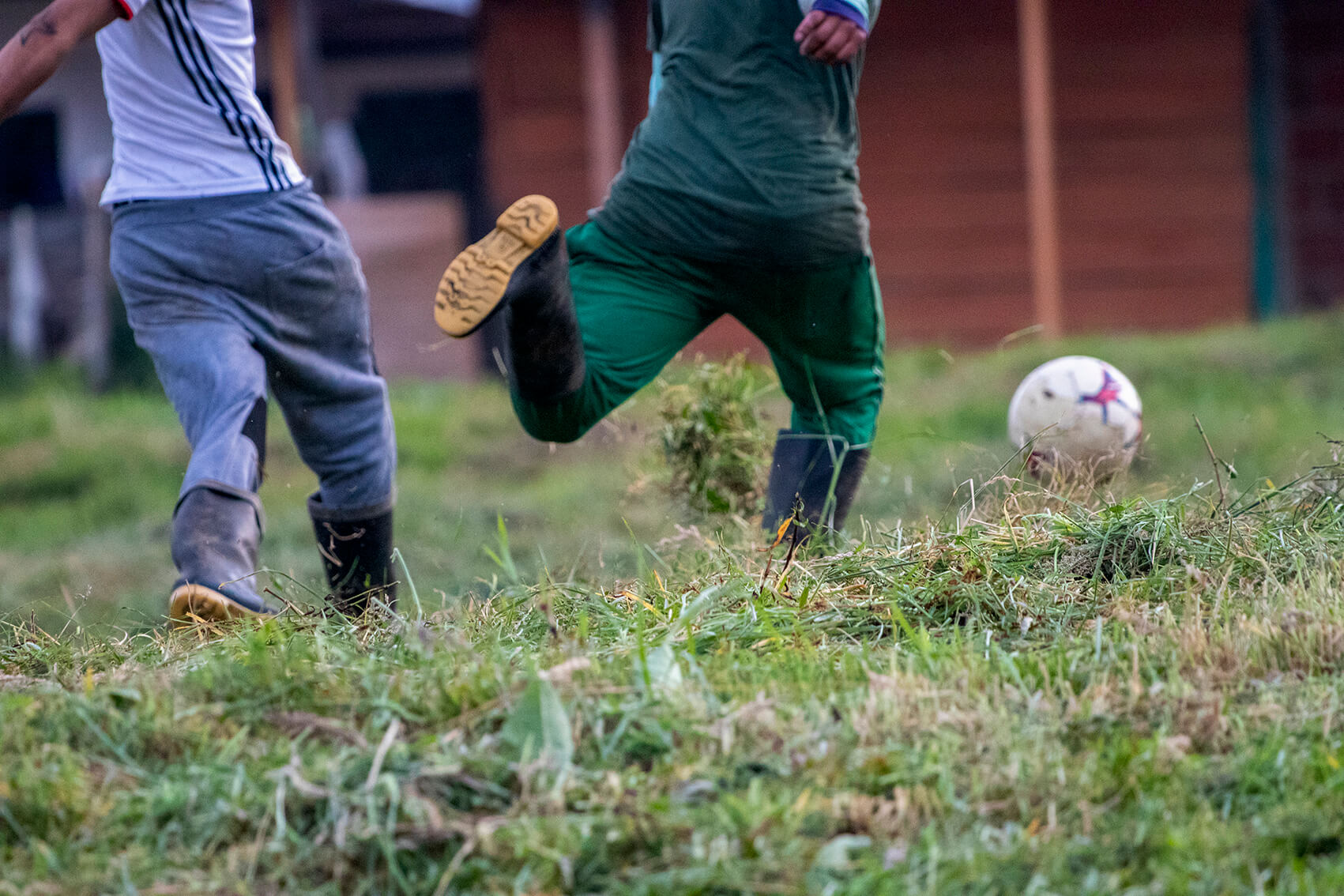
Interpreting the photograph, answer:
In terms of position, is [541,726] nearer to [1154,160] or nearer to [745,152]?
[745,152]

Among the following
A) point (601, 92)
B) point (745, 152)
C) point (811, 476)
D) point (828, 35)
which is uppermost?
point (828, 35)

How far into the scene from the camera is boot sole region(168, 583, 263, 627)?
2.57 m

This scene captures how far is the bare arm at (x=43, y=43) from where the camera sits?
277cm

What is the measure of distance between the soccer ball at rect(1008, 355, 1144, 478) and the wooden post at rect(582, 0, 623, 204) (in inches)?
272

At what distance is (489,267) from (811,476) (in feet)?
3.37

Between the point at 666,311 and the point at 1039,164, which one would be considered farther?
the point at 1039,164

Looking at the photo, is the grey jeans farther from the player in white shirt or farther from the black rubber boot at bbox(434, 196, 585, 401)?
the black rubber boot at bbox(434, 196, 585, 401)

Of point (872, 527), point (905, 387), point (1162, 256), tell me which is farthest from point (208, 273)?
point (1162, 256)

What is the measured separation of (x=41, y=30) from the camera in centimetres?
279

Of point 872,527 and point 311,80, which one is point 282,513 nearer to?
point 872,527

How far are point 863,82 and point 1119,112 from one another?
206 cm

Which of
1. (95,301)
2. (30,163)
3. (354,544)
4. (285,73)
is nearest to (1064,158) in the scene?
(285,73)

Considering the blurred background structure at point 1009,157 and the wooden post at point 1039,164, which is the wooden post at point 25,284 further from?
the wooden post at point 1039,164

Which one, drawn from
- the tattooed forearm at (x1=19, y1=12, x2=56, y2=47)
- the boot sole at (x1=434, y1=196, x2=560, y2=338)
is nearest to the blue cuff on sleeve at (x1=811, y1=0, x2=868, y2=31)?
the boot sole at (x1=434, y1=196, x2=560, y2=338)
